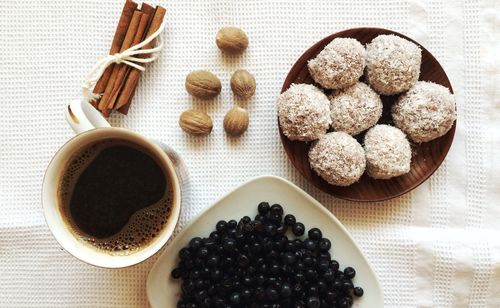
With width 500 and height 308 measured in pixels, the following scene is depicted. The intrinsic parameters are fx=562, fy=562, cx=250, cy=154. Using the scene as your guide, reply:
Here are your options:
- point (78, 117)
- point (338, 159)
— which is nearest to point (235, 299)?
point (338, 159)

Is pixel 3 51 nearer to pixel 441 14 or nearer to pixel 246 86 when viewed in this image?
pixel 246 86

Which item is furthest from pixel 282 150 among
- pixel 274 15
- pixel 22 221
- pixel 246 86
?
pixel 22 221

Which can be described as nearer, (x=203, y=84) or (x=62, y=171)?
(x=62, y=171)

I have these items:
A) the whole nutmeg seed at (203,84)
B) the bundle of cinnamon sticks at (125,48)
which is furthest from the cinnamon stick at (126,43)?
the whole nutmeg seed at (203,84)

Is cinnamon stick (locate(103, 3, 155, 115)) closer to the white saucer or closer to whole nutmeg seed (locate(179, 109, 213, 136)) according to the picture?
whole nutmeg seed (locate(179, 109, 213, 136))

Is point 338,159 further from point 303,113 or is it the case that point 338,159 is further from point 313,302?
point 313,302

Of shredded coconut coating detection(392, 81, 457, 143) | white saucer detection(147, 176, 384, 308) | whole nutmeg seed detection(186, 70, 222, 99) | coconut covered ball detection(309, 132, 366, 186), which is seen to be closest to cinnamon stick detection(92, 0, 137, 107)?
whole nutmeg seed detection(186, 70, 222, 99)
